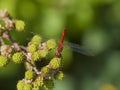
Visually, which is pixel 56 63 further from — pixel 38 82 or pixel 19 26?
pixel 19 26

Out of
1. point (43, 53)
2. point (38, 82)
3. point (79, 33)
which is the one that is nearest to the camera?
point (38, 82)

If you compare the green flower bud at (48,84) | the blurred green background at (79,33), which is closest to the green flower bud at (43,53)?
the green flower bud at (48,84)

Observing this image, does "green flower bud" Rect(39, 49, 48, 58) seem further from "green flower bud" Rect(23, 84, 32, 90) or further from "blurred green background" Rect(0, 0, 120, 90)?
"blurred green background" Rect(0, 0, 120, 90)

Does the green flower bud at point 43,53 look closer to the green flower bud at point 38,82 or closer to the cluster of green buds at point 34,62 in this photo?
the cluster of green buds at point 34,62

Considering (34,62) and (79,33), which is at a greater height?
(34,62)

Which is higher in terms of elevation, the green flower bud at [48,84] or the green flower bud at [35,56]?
the green flower bud at [35,56]

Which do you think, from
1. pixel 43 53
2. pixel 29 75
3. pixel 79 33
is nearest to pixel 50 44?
pixel 43 53

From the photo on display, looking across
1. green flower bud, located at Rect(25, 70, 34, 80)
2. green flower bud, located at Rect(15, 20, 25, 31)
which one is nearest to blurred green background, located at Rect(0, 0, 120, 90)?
green flower bud, located at Rect(15, 20, 25, 31)

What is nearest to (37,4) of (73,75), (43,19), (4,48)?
(43,19)

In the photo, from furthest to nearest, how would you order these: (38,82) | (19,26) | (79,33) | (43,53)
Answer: (79,33)
(19,26)
(43,53)
(38,82)
